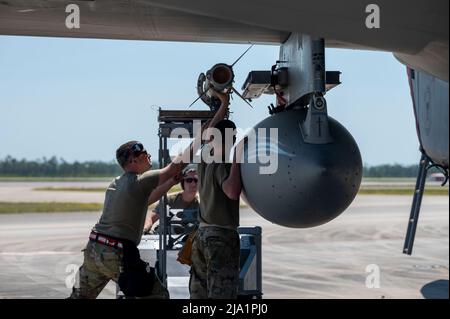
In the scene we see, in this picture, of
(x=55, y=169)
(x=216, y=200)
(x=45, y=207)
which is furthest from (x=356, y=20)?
(x=55, y=169)

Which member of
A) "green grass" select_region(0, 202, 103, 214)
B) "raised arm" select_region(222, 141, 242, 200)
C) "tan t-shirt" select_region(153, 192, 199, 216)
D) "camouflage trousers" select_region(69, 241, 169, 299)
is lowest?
"green grass" select_region(0, 202, 103, 214)

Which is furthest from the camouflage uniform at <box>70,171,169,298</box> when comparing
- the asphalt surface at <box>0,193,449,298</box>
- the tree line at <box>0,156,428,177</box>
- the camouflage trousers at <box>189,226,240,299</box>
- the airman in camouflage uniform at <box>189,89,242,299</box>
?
the tree line at <box>0,156,428,177</box>

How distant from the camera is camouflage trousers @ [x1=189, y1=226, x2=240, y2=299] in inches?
158

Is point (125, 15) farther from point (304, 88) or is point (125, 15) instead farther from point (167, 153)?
point (304, 88)

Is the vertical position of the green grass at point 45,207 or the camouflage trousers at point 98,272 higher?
the camouflage trousers at point 98,272

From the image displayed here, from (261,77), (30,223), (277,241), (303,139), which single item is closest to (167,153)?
(261,77)

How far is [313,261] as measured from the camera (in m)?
11.4

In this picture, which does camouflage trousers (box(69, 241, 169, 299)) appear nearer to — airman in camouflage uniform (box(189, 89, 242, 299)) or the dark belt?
the dark belt

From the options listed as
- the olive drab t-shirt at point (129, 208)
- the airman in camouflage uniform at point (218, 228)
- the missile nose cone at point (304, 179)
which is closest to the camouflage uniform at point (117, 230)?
the olive drab t-shirt at point (129, 208)

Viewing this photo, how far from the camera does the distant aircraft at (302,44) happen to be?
11.0 feet

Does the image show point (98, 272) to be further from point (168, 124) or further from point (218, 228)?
point (168, 124)

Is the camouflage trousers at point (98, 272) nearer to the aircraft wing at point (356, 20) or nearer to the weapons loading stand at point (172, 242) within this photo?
the weapons loading stand at point (172, 242)

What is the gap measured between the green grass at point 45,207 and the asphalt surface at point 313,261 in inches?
218

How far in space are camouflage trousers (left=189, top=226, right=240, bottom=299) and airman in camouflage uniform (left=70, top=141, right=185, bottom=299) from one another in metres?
0.43
